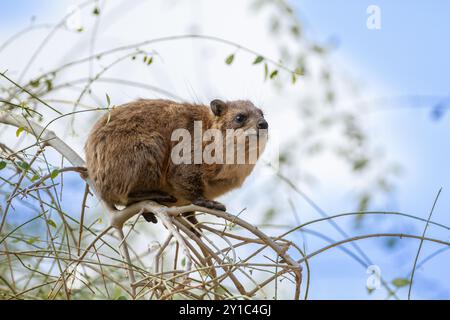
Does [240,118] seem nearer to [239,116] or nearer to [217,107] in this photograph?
[239,116]

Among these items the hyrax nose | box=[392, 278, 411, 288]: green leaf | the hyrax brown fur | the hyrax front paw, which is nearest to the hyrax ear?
the hyrax brown fur

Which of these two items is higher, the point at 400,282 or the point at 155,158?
the point at 155,158

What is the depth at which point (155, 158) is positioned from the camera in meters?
4.57

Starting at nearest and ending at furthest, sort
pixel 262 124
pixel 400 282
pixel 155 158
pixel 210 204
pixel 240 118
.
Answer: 1. pixel 400 282
2. pixel 210 204
3. pixel 155 158
4. pixel 262 124
5. pixel 240 118

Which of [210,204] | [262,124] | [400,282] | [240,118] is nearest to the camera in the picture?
[400,282]

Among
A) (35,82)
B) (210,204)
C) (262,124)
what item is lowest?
(210,204)

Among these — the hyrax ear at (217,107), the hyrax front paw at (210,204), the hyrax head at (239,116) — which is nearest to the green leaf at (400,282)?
the hyrax front paw at (210,204)

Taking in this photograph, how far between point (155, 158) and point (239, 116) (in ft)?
2.74

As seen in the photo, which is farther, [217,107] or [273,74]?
[217,107]

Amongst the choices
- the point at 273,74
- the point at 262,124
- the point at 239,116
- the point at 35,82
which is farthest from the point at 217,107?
the point at 35,82

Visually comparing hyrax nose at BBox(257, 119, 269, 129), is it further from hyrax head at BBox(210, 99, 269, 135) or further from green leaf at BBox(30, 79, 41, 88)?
green leaf at BBox(30, 79, 41, 88)

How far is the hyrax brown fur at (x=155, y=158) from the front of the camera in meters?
4.48
